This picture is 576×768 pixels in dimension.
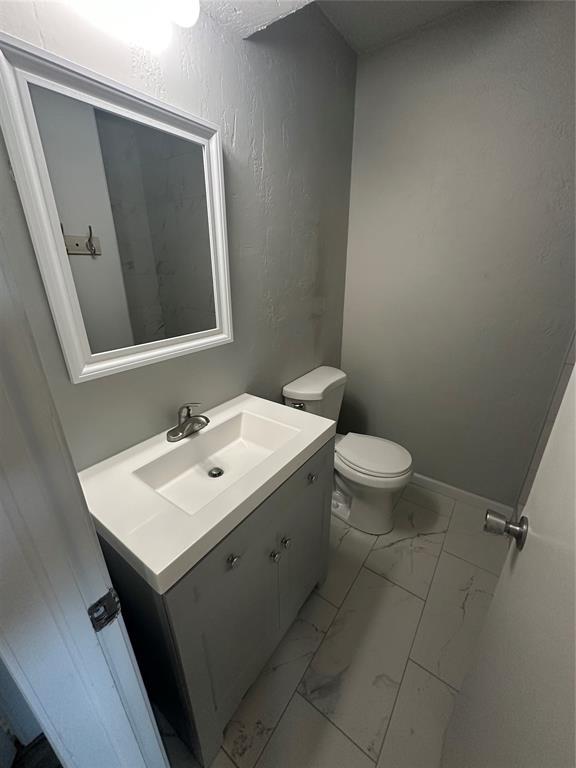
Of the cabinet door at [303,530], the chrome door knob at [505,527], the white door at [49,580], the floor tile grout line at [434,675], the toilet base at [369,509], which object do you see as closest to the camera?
the white door at [49,580]

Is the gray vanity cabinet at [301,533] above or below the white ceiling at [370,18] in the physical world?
below

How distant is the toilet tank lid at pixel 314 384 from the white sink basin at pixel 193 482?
28cm

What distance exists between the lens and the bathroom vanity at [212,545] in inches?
26.0

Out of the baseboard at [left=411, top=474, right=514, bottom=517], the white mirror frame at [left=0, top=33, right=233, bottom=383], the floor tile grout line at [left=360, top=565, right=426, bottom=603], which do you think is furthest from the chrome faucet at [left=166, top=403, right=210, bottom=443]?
the baseboard at [left=411, top=474, right=514, bottom=517]

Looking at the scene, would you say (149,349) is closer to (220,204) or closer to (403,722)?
(220,204)

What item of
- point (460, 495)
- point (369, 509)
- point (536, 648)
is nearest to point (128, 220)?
point (536, 648)

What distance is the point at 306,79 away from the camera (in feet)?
4.22

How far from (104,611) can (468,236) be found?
74.7 inches

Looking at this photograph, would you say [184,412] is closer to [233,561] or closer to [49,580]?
[233,561]

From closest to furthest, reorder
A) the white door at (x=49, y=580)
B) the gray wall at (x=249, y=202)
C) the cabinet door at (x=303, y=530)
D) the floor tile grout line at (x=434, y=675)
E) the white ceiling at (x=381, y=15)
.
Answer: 1. the white door at (x=49, y=580)
2. the gray wall at (x=249, y=202)
3. the cabinet door at (x=303, y=530)
4. the floor tile grout line at (x=434, y=675)
5. the white ceiling at (x=381, y=15)

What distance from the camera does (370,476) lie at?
1499 mm

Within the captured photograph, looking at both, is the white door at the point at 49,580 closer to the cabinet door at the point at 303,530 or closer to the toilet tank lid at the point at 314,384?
the cabinet door at the point at 303,530

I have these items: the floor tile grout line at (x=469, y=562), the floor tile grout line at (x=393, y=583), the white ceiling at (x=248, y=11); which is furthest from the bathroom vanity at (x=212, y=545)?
the white ceiling at (x=248, y=11)

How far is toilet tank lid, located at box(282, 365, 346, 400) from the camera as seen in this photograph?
5.01 ft
